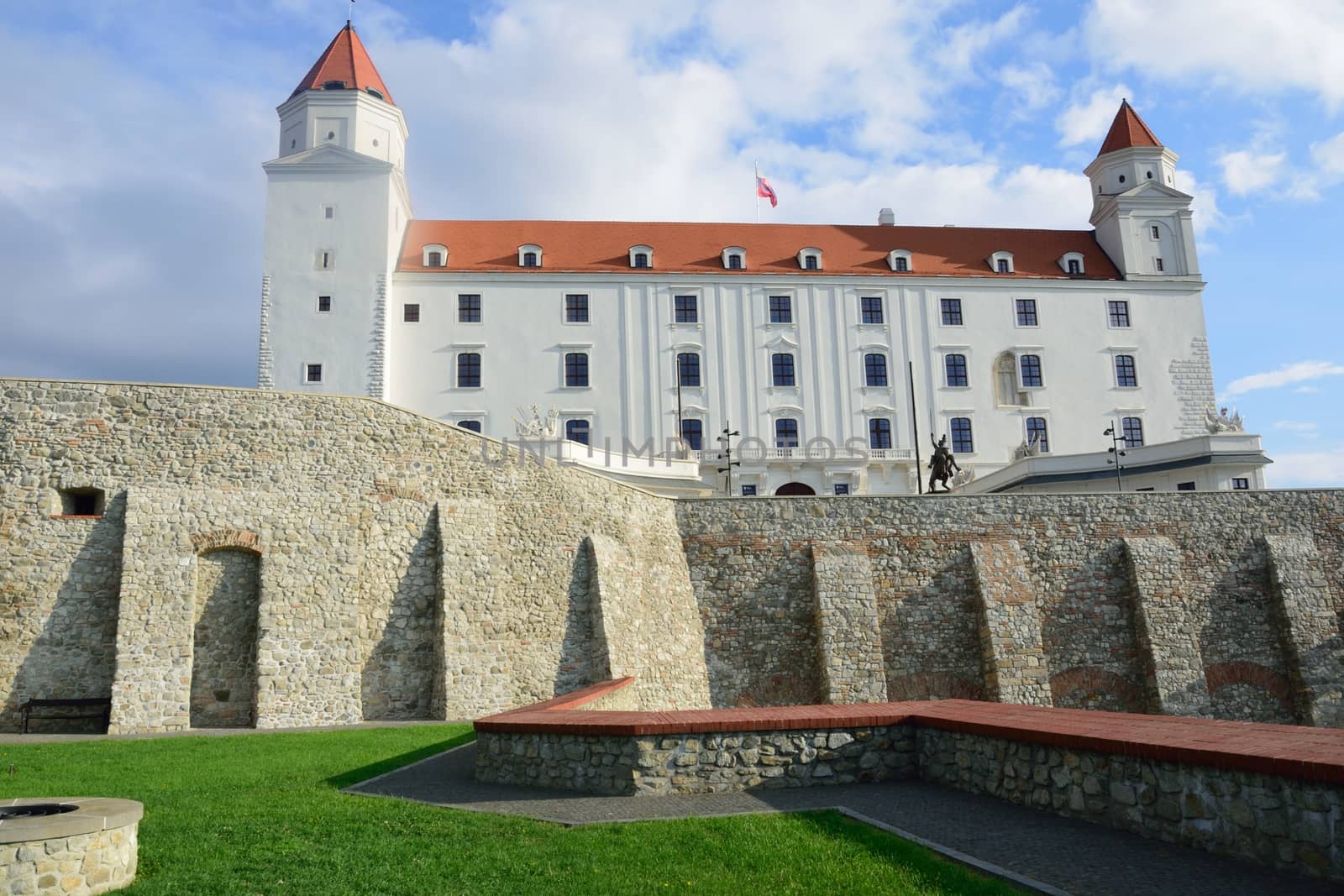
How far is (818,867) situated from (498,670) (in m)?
13.4

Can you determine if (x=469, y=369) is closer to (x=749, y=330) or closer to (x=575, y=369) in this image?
(x=575, y=369)

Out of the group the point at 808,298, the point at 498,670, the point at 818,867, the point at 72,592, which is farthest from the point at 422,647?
the point at 808,298

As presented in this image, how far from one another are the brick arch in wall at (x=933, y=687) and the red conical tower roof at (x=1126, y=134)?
3248 cm

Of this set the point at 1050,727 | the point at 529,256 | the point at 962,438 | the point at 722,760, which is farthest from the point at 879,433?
the point at 1050,727

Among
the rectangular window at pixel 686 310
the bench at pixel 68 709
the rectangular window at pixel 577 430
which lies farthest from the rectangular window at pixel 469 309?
the bench at pixel 68 709

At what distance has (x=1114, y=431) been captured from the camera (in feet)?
141

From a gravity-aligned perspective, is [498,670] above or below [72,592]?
below

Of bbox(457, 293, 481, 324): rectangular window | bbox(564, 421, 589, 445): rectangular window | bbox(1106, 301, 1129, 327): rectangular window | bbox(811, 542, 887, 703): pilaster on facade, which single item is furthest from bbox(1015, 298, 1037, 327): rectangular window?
bbox(811, 542, 887, 703): pilaster on facade

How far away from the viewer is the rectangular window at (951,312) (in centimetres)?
4350

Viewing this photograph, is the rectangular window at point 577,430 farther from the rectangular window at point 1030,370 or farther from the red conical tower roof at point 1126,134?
the red conical tower roof at point 1126,134

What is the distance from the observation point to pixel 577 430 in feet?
131

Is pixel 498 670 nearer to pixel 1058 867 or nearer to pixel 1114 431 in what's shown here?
pixel 1058 867

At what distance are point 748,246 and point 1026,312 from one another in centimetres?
1220

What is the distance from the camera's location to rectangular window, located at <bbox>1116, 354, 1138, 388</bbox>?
43.7m
